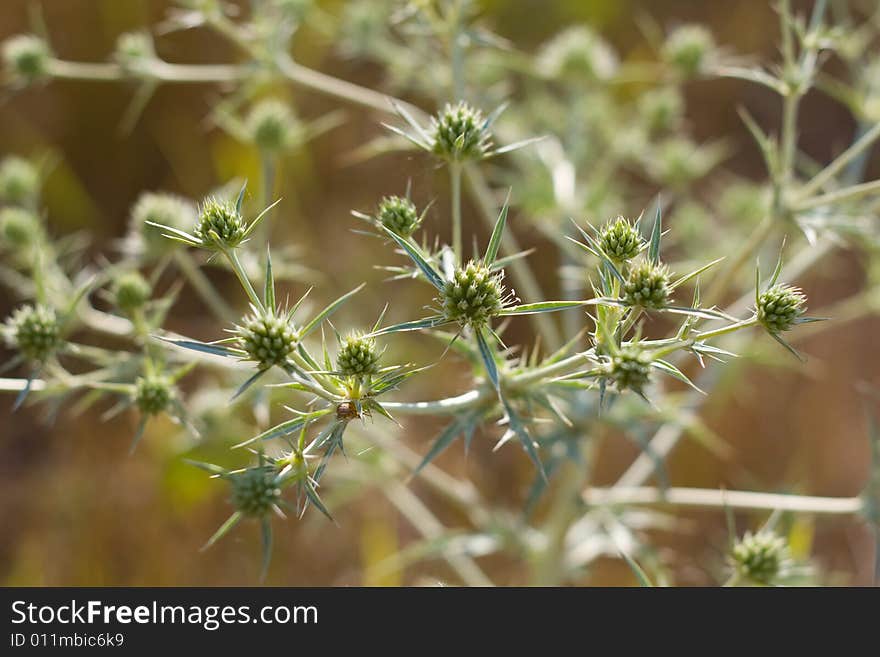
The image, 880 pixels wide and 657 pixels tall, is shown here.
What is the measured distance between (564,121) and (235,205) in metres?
1.74

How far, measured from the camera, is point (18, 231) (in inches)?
80.8

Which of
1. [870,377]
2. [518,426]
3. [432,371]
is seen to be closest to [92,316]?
[518,426]

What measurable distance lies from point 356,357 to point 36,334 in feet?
2.73

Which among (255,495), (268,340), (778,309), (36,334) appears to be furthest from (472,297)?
(36,334)

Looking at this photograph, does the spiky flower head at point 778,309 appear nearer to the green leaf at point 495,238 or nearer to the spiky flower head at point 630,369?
the spiky flower head at point 630,369

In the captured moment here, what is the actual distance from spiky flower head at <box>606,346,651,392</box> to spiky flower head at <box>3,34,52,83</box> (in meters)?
1.89

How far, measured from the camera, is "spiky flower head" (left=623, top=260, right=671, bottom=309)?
47.8 inches

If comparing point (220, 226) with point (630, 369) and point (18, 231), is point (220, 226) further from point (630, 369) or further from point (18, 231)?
point (18, 231)

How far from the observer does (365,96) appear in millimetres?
2193

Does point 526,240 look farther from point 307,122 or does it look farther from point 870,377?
point 870,377

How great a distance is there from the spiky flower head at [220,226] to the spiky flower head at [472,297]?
35 cm

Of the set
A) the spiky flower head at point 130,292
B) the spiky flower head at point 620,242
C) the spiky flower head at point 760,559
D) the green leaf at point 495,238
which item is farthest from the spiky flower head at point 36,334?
the spiky flower head at point 760,559

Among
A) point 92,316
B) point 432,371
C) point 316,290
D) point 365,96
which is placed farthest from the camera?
point 432,371
